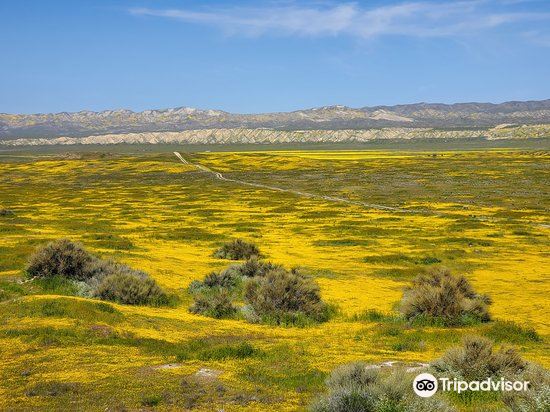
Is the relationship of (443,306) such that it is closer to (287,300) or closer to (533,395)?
(287,300)

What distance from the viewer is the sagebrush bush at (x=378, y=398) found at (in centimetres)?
874

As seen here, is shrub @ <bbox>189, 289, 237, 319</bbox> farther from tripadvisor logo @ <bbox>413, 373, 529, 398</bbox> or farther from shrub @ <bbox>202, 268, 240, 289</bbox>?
tripadvisor logo @ <bbox>413, 373, 529, 398</bbox>

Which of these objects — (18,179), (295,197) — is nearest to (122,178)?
(18,179)

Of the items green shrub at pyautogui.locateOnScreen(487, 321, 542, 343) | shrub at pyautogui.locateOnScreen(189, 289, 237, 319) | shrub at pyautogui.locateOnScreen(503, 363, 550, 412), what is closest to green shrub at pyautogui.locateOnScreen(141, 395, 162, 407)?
shrub at pyautogui.locateOnScreen(503, 363, 550, 412)

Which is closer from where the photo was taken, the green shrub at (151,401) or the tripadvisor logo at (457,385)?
the tripadvisor logo at (457,385)

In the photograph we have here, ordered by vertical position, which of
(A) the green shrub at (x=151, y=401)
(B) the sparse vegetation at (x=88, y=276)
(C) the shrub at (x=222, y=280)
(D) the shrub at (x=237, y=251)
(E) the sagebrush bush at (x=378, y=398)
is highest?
(E) the sagebrush bush at (x=378, y=398)

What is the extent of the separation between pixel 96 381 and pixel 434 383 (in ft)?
21.5

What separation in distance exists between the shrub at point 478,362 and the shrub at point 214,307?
9644 mm

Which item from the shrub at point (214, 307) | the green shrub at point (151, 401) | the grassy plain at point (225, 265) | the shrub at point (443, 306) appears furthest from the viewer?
the shrub at point (214, 307)

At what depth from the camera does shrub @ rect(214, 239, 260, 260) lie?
32.1 m

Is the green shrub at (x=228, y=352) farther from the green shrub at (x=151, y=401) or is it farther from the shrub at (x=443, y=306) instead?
the shrub at (x=443, y=306)

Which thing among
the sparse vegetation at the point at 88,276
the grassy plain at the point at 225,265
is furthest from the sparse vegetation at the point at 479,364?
the sparse vegetation at the point at 88,276

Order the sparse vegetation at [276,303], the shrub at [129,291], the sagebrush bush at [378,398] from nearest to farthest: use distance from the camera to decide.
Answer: the sagebrush bush at [378,398]
the sparse vegetation at [276,303]
the shrub at [129,291]

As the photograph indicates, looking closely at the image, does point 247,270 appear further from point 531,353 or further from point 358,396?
point 358,396
